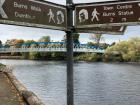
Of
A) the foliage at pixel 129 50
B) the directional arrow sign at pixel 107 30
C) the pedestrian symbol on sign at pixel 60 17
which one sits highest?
the pedestrian symbol on sign at pixel 60 17

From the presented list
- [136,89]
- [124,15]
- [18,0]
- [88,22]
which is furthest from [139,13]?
[136,89]

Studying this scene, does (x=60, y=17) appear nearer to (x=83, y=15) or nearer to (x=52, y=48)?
(x=83, y=15)

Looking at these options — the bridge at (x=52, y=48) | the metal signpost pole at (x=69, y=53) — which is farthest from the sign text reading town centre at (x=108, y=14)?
the bridge at (x=52, y=48)

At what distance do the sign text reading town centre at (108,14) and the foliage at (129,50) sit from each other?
11621cm

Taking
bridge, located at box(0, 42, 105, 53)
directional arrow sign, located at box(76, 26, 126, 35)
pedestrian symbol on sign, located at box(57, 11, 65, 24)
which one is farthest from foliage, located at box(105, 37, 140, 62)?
pedestrian symbol on sign, located at box(57, 11, 65, 24)

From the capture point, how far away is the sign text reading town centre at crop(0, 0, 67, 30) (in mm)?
5664

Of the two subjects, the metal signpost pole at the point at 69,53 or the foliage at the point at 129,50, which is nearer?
the metal signpost pole at the point at 69,53

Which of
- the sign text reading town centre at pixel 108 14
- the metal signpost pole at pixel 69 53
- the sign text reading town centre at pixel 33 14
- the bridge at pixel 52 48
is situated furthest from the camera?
the bridge at pixel 52 48

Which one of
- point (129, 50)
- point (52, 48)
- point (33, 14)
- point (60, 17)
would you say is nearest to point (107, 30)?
point (60, 17)

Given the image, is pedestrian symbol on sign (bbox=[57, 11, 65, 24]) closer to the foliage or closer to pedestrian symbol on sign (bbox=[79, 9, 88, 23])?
pedestrian symbol on sign (bbox=[79, 9, 88, 23])

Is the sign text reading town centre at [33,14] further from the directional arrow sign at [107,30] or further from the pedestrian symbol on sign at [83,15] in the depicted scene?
the directional arrow sign at [107,30]

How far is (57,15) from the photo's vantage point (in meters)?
6.59

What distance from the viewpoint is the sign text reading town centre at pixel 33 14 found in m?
5.66

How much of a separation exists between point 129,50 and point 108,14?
390 feet
